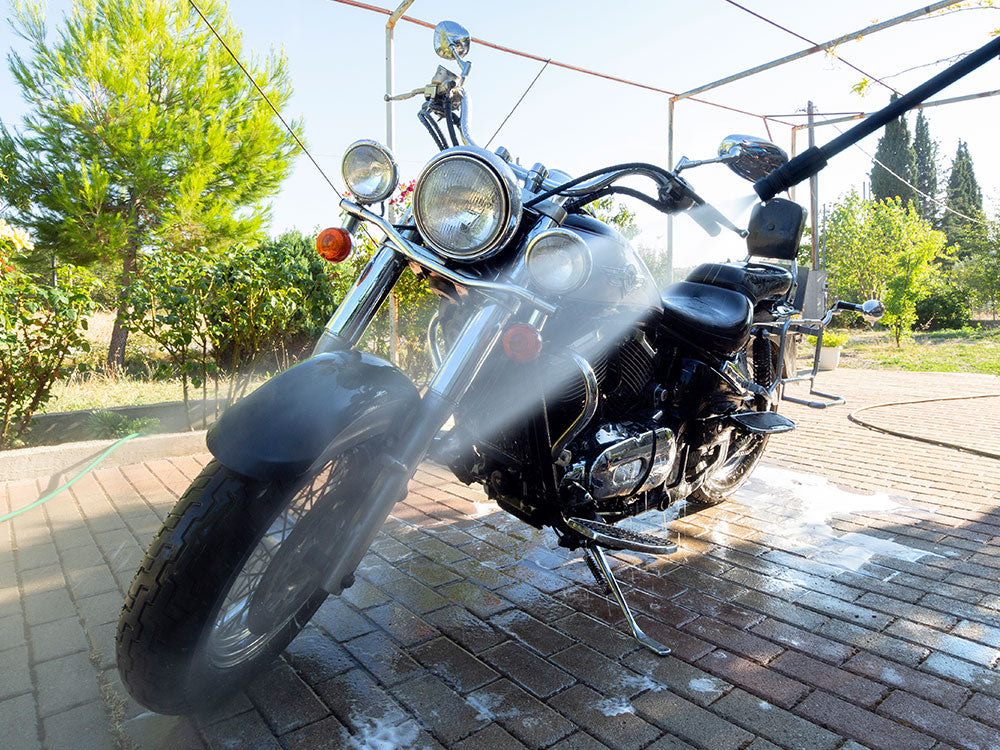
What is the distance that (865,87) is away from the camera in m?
6.52

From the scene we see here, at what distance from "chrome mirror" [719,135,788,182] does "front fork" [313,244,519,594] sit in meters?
0.72

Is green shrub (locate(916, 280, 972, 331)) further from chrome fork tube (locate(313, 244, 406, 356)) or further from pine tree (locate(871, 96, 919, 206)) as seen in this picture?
chrome fork tube (locate(313, 244, 406, 356))

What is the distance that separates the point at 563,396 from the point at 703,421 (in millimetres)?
927

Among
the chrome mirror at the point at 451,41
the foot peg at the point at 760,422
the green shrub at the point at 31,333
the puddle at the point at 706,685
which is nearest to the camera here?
the puddle at the point at 706,685

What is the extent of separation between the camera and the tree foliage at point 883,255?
15.1 metres

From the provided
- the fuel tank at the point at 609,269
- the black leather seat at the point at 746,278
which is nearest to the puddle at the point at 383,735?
the fuel tank at the point at 609,269

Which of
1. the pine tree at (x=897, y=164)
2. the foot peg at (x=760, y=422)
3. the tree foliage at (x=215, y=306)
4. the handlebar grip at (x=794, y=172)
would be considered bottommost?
the foot peg at (x=760, y=422)

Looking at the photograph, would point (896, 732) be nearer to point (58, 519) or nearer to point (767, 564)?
point (767, 564)

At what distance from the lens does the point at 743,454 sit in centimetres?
355

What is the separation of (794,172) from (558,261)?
607 millimetres

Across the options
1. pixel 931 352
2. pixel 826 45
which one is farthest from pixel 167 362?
pixel 931 352

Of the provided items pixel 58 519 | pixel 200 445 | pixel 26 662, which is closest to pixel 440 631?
pixel 26 662

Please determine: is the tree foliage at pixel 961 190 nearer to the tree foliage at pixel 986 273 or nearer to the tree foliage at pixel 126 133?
the tree foliage at pixel 986 273

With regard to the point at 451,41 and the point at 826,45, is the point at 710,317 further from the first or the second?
the point at 826,45
